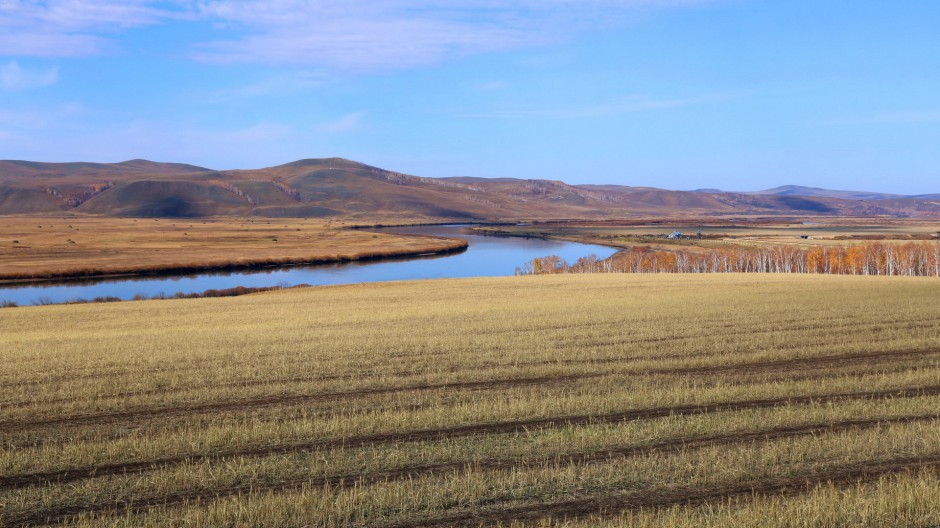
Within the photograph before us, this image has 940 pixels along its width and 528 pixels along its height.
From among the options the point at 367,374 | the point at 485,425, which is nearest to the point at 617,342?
the point at 367,374

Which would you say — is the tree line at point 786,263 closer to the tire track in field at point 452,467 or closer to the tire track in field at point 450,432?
the tire track in field at point 450,432

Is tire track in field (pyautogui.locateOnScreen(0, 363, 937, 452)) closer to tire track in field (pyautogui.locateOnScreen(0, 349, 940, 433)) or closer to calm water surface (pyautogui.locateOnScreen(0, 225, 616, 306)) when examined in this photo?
tire track in field (pyautogui.locateOnScreen(0, 349, 940, 433))

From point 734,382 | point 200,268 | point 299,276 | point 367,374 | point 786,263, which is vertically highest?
point 734,382

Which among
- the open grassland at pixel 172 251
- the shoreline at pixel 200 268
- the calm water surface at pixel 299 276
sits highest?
the open grassland at pixel 172 251

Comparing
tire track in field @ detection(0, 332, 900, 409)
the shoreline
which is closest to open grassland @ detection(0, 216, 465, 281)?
the shoreline

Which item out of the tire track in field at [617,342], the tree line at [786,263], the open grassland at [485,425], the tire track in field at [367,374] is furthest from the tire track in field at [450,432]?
the tree line at [786,263]

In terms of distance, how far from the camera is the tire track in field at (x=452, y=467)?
28.4 ft

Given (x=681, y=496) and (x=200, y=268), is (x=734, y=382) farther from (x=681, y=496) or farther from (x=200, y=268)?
(x=200, y=268)

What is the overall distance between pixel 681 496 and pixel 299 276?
7694cm

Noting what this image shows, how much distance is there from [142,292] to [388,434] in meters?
61.0

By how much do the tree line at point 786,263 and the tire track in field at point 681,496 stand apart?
7662 cm

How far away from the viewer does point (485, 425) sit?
482 inches

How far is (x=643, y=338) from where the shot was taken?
2236 cm

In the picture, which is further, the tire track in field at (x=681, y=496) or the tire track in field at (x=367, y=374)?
the tire track in field at (x=367, y=374)
